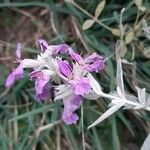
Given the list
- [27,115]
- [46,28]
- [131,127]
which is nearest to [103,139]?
[131,127]

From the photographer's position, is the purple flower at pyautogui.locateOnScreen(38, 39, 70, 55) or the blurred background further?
the blurred background

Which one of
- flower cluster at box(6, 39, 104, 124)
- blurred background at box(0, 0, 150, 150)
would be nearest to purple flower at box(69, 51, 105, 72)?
flower cluster at box(6, 39, 104, 124)

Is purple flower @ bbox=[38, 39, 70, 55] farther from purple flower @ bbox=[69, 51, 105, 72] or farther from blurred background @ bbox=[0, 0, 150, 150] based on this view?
blurred background @ bbox=[0, 0, 150, 150]

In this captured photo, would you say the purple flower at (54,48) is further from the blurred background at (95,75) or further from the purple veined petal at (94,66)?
the blurred background at (95,75)

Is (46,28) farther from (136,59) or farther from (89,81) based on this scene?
(89,81)

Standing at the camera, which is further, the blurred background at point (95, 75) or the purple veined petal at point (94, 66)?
the blurred background at point (95, 75)

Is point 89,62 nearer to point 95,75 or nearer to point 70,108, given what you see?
point 70,108

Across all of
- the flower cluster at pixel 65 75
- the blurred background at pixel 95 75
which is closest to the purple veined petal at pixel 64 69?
the flower cluster at pixel 65 75
